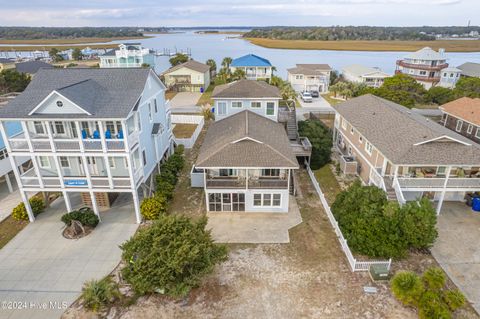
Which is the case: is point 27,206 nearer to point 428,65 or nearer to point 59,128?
point 59,128

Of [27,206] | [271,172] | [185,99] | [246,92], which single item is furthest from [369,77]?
[27,206]

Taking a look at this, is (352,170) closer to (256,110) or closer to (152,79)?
(256,110)

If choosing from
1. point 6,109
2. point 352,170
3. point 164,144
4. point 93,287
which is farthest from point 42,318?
point 352,170

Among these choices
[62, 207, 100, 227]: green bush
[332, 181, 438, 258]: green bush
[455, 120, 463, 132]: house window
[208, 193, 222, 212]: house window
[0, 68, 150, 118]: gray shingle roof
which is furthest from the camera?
[455, 120, 463, 132]: house window

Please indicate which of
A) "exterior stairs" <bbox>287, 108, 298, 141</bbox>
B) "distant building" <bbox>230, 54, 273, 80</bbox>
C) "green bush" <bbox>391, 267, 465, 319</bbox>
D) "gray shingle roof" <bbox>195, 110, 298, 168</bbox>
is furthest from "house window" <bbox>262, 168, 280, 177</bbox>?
"distant building" <bbox>230, 54, 273, 80</bbox>

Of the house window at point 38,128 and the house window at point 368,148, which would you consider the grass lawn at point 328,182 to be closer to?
the house window at point 368,148

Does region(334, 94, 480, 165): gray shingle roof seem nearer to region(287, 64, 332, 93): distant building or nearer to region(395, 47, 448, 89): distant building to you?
region(287, 64, 332, 93): distant building
